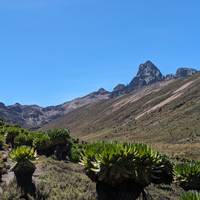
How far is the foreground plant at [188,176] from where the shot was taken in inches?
1049

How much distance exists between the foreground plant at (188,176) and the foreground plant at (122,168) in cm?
734

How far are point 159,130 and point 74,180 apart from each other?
9395 cm

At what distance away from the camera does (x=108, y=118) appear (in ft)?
651

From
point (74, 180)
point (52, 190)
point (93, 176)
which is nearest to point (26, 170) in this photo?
point (52, 190)

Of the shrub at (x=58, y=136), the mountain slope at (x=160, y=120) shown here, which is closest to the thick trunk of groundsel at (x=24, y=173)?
the shrub at (x=58, y=136)

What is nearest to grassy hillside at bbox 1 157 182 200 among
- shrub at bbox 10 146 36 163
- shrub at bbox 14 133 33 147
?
shrub at bbox 10 146 36 163

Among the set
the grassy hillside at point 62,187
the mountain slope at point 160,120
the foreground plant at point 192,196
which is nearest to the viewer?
the foreground plant at point 192,196

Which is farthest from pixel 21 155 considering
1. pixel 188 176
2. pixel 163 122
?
pixel 163 122

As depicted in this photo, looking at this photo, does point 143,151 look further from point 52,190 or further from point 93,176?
point 52,190

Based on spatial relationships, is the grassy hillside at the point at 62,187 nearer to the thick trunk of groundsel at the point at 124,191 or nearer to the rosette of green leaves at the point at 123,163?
the thick trunk of groundsel at the point at 124,191

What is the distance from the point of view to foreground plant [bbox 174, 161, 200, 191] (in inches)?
1049

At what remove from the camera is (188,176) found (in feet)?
89.4

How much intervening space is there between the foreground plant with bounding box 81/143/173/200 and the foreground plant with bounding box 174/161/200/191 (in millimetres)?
7345

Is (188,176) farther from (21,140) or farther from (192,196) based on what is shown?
(21,140)
